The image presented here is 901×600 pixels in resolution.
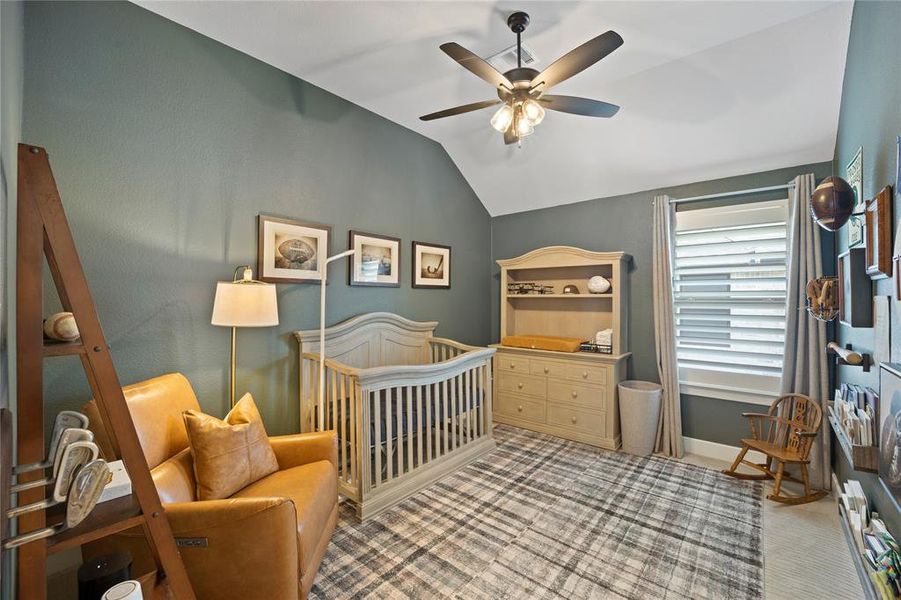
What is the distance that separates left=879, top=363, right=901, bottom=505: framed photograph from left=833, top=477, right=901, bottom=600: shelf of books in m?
0.33

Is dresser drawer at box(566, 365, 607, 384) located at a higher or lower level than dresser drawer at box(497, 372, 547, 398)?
higher

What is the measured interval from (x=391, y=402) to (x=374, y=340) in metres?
0.82

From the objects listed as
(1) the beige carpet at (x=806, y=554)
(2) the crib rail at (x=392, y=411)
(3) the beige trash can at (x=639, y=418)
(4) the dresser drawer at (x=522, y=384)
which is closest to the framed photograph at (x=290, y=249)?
(2) the crib rail at (x=392, y=411)

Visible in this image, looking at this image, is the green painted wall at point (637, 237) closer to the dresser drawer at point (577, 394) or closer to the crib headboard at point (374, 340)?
the dresser drawer at point (577, 394)

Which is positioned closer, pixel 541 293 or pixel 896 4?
pixel 896 4

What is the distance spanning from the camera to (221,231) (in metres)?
2.41

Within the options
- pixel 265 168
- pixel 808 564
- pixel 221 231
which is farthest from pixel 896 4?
pixel 221 231

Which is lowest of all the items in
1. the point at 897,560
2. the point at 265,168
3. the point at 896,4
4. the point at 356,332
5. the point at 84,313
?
the point at 897,560

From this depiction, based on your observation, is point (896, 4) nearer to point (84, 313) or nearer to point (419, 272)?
point (84, 313)

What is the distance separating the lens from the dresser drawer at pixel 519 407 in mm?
3814

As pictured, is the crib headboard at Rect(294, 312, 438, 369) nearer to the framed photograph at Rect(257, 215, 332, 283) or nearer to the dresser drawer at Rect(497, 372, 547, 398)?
the framed photograph at Rect(257, 215, 332, 283)

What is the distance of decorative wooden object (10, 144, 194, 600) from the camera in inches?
38.2

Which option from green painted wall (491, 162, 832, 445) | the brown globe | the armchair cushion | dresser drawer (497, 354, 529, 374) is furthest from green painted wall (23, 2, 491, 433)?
the brown globe

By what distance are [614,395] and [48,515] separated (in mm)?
3574
